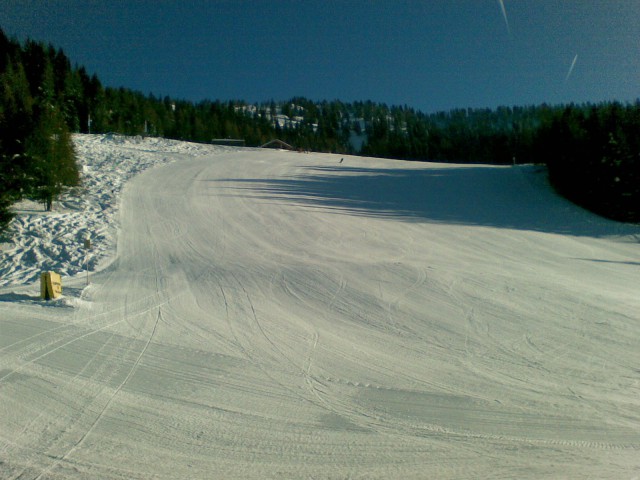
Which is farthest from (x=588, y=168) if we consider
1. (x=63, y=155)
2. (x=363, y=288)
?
(x=63, y=155)

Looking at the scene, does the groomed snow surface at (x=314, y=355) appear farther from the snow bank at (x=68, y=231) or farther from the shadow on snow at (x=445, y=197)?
the shadow on snow at (x=445, y=197)

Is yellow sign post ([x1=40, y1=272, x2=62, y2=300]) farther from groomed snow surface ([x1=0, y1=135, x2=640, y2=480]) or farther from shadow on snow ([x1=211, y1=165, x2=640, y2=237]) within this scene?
shadow on snow ([x1=211, y1=165, x2=640, y2=237])

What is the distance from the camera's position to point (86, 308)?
8.98m

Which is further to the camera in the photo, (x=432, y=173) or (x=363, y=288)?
(x=432, y=173)

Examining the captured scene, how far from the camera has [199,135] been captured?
81188 millimetres

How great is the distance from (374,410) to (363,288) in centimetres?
A: 539

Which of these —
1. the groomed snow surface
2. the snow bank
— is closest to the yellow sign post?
the groomed snow surface

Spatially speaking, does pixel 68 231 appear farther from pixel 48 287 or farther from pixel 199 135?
pixel 199 135

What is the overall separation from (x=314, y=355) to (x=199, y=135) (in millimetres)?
80653

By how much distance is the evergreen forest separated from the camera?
18016 millimetres

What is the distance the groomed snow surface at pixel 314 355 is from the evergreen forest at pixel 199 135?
2.82 metres

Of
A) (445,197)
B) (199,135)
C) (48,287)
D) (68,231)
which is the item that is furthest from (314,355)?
(199,135)

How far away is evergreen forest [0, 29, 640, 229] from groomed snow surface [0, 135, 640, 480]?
2817mm

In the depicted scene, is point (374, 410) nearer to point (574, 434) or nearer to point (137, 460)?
point (574, 434)
